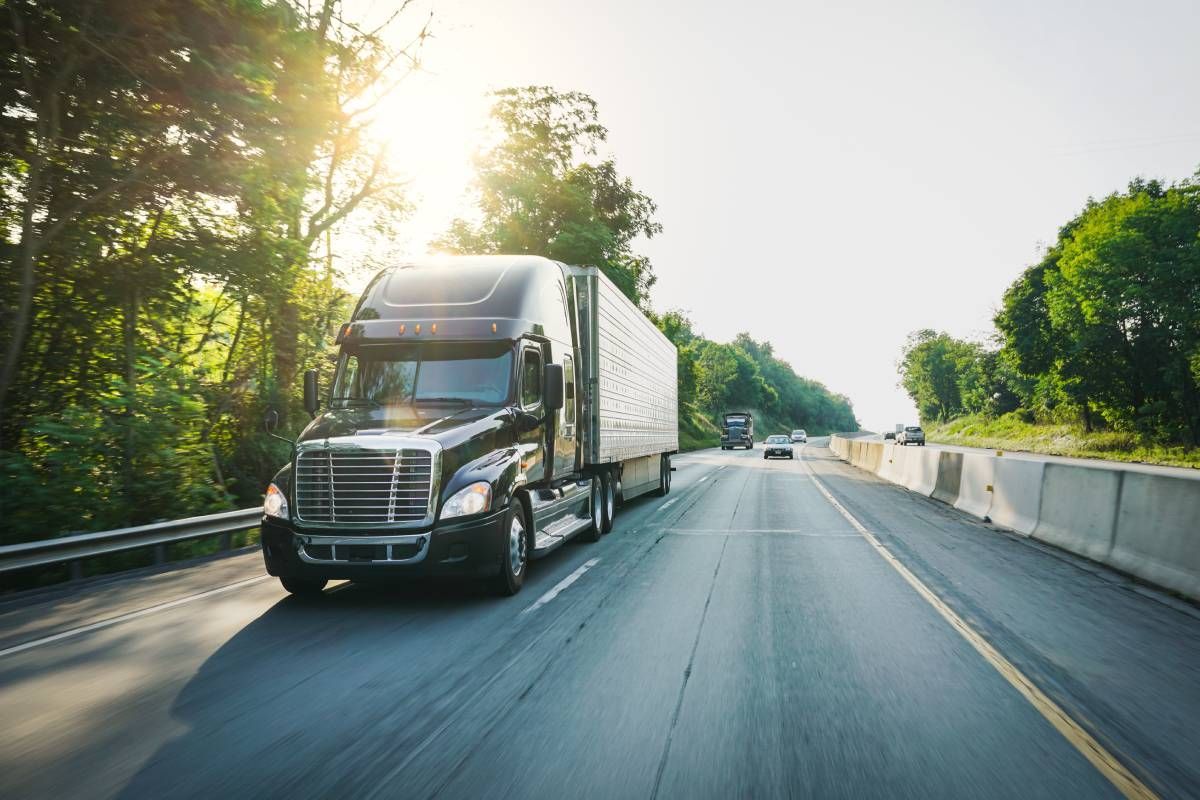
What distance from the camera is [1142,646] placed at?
5914 millimetres

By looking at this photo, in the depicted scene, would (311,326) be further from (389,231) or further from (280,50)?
(280,50)

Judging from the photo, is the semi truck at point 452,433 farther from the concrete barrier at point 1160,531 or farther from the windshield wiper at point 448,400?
the concrete barrier at point 1160,531

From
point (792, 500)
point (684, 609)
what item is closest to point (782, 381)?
point (792, 500)

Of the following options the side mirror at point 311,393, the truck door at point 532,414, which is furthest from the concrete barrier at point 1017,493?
the side mirror at point 311,393

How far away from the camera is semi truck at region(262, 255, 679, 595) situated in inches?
276

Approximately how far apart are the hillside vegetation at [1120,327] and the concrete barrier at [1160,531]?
32.8 m

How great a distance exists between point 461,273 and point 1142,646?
7.37 meters

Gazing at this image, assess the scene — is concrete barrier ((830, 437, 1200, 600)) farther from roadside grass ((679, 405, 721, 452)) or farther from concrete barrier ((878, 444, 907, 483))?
roadside grass ((679, 405, 721, 452))

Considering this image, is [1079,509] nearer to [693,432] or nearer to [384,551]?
[384,551]

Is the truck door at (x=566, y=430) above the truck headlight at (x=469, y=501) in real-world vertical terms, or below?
above

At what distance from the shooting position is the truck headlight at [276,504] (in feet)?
24.0

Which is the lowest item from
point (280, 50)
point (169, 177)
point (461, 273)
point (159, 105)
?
point (461, 273)

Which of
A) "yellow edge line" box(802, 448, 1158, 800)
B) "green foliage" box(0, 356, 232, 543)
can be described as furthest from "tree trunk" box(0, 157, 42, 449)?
"yellow edge line" box(802, 448, 1158, 800)

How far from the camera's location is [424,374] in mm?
8453
